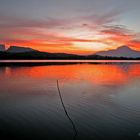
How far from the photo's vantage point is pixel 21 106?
13023mm

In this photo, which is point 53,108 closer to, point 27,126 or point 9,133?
point 27,126

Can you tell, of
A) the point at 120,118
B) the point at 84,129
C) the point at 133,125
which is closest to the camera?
the point at 84,129

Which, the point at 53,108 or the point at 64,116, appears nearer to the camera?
the point at 64,116

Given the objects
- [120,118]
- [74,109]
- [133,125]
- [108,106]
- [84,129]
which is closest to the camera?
[84,129]

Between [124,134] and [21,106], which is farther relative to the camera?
[21,106]

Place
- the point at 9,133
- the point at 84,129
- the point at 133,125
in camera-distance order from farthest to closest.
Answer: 1. the point at 133,125
2. the point at 84,129
3. the point at 9,133

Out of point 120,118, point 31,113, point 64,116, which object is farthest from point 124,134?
point 31,113

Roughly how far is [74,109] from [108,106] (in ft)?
8.28

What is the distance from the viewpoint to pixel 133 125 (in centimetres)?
959

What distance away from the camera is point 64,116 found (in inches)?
431

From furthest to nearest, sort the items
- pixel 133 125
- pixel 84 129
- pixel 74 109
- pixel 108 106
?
pixel 108 106 → pixel 74 109 → pixel 133 125 → pixel 84 129

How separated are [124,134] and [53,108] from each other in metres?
5.47

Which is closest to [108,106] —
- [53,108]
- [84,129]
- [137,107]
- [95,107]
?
[95,107]

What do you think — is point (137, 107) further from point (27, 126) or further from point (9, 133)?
point (9, 133)
